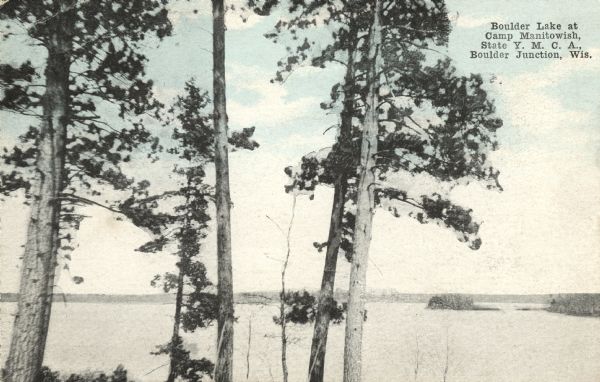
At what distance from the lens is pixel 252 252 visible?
829cm

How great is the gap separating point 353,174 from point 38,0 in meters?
5.77

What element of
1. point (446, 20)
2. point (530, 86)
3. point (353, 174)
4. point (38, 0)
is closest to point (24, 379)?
point (38, 0)

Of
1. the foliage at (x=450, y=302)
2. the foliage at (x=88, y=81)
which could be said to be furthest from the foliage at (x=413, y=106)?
the foliage at (x=450, y=302)

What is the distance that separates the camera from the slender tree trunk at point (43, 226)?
189 inches

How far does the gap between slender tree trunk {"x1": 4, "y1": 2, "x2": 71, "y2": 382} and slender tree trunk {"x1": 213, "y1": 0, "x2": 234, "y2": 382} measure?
1.98 meters

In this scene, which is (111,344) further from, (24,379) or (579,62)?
(579,62)

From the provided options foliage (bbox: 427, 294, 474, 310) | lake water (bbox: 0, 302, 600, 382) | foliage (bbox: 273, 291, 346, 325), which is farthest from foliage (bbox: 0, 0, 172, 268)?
foliage (bbox: 427, 294, 474, 310)

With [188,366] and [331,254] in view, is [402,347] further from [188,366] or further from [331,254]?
[331,254]

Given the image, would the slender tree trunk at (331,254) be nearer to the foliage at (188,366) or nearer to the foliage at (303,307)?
the foliage at (303,307)

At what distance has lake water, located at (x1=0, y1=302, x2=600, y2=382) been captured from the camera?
8.20 meters

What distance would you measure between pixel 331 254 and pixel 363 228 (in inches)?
95.6

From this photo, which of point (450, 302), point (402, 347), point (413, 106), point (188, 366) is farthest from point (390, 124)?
point (450, 302)

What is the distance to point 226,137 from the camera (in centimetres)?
593

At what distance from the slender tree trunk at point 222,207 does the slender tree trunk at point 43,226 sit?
1.98m
